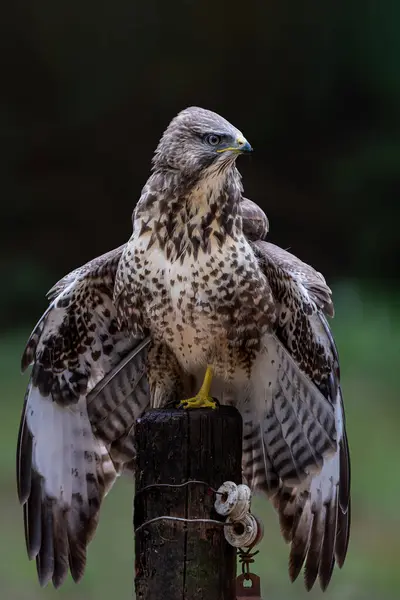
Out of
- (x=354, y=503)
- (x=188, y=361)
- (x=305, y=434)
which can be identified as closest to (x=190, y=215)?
(x=188, y=361)

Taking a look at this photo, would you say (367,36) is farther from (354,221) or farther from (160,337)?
(160,337)

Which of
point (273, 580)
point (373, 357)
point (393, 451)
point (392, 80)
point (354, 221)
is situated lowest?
point (273, 580)

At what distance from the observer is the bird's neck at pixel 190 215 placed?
8.22 ft

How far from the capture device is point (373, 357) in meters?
4.82

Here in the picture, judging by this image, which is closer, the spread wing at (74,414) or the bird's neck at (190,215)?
the bird's neck at (190,215)

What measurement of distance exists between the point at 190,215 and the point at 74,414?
610mm

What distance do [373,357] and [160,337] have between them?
7.69 ft

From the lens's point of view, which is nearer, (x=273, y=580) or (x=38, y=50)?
(x=273, y=580)

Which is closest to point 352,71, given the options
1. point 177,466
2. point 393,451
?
point 393,451

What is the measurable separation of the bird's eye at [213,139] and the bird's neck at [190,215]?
10 cm

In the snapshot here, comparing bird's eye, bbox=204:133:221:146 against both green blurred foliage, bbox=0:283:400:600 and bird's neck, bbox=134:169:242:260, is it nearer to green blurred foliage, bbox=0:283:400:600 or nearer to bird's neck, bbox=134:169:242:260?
bird's neck, bbox=134:169:242:260

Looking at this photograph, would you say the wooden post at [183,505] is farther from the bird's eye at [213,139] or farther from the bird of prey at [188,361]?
the bird's eye at [213,139]

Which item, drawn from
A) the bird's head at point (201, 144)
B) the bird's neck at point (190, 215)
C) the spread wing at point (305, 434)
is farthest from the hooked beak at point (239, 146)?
the spread wing at point (305, 434)

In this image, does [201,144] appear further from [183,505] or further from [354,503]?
[354,503]
